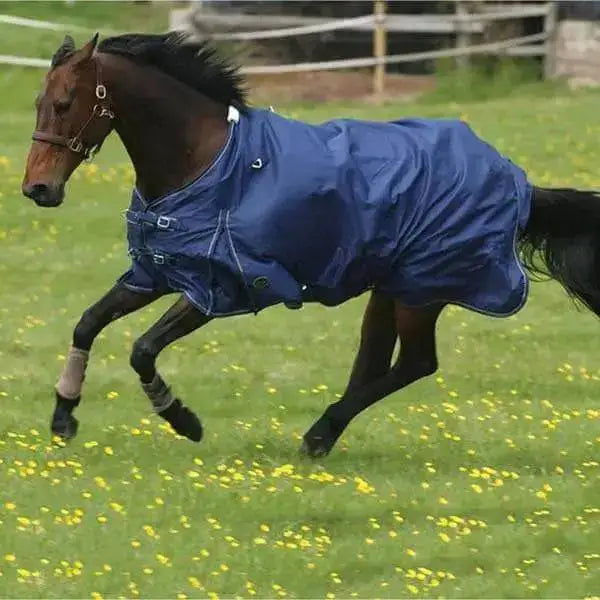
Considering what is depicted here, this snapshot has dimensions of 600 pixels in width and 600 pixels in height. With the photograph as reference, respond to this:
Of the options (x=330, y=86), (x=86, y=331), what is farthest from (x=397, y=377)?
(x=330, y=86)

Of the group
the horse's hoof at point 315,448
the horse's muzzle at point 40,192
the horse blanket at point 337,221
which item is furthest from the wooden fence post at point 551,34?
the horse's muzzle at point 40,192

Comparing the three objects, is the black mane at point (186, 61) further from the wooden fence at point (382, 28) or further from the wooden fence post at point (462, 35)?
the wooden fence post at point (462, 35)

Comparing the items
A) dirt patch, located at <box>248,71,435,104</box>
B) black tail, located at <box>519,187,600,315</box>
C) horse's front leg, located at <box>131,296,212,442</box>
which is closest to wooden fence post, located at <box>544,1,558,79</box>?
dirt patch, located at <box>248,71,435,104</box>

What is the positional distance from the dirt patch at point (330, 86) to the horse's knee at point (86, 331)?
13.1 meters

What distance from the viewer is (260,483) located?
6.96 m

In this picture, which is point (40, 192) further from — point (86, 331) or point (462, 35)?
point (462, 35)

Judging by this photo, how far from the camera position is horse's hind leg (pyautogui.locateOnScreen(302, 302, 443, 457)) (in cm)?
752

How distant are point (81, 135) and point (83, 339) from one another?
1051mm

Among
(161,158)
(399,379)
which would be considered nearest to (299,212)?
(161,158)

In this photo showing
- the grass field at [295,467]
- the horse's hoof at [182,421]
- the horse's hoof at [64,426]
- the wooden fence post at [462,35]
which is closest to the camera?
the grass field at [295,467]

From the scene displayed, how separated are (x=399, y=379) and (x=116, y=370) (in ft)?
7.91

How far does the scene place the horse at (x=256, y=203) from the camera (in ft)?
21.9

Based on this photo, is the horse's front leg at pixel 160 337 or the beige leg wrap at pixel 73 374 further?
the beige leg wrap at pixel 73 374

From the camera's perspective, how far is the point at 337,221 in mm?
6922
